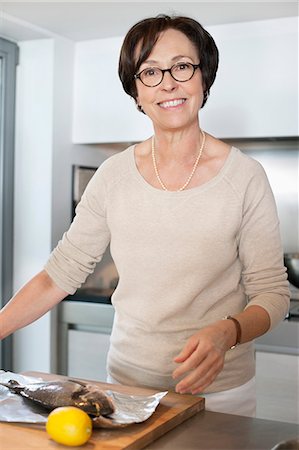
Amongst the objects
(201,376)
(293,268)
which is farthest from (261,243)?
(293,268)

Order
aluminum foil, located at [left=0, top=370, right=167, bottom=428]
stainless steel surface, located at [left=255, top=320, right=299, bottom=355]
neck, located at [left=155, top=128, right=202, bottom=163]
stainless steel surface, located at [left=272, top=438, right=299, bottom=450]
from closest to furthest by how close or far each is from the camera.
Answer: stainless steel surface, located at [left=272, top=438, right=299, bottom=450], aluminum foil, located at [left=0, top=370, right=167, bottom=428], neck, located at [left=155, top=128, right=202, bottom=163], stainless steel surface, located at [left=255, top=320, right=299, bottom=355]

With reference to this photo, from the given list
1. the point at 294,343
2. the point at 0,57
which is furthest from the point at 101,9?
the point at 294,343

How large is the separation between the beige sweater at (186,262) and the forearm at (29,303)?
0.10ft

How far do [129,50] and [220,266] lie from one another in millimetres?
527

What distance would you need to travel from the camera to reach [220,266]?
1437 mm

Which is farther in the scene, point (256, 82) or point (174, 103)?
point (256, 82)

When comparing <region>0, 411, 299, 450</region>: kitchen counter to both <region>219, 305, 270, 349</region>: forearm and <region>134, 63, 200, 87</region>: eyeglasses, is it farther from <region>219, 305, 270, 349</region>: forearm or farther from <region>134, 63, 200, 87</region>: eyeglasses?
<region>134, 63, 200, 87</region>: eyeglasses

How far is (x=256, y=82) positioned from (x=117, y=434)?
1.80 m

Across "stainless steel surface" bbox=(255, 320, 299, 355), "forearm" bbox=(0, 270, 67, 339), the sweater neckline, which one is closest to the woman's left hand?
the sweater neckline

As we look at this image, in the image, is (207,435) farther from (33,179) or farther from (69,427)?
(33,179)

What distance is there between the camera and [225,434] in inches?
43.9

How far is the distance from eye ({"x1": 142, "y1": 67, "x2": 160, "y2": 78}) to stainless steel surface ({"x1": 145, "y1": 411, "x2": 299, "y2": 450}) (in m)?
0.74

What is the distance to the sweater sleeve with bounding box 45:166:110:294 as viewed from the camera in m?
1.55

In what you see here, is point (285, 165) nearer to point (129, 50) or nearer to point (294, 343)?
point (294, 343)
